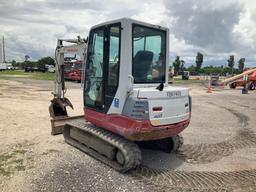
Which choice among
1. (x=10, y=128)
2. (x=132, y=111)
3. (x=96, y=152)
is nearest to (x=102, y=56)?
(x=132, y=111)

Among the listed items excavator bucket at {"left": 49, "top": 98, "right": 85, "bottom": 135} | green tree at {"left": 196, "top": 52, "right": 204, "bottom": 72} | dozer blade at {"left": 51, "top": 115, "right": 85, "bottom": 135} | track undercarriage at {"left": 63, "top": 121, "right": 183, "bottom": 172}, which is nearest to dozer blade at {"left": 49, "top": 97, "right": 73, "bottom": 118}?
excavator bucket at {"left": 49, "top": 98, "right": 85, "bottom": 135}

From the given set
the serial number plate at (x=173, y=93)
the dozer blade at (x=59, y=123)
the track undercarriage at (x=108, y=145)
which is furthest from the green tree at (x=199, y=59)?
the serial number plate at (x=173, y=93)

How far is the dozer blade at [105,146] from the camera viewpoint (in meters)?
5.46

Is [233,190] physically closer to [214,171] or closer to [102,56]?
[214,171]

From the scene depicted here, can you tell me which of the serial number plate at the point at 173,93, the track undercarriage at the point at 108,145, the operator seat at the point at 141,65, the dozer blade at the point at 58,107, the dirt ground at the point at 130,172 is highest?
the operator seat at the point at 141,65

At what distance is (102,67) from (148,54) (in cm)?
94

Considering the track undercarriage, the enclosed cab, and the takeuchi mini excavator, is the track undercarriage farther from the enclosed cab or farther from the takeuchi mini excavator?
the enclosed cab

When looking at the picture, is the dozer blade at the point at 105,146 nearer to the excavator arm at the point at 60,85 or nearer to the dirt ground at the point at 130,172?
the dirt ground at the point at 130,172

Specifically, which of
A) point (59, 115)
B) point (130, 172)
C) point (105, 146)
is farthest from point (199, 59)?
point (130, 172)

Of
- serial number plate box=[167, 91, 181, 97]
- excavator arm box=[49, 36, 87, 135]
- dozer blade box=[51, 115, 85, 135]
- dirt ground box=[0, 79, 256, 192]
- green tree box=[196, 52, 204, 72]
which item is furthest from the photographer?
green tree box=[196, 52, 204, 72]

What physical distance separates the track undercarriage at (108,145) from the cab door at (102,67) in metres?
0.51

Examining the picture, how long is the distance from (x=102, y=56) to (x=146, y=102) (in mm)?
1364

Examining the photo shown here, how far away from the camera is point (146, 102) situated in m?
5.37

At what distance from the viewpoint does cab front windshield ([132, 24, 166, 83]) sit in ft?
18.9
